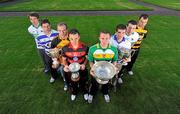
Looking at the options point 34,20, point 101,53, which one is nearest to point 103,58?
point 101,53

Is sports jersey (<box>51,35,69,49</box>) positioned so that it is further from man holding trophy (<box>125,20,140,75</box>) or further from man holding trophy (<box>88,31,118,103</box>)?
man holding trophy (<box>125,20,140,75</box>)

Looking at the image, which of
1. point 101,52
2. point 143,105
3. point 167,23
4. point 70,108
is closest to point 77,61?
point 101,52

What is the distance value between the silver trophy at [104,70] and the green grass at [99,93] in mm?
1155

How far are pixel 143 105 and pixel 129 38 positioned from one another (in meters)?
1.75

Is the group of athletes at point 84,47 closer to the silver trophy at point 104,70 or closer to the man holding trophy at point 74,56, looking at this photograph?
the man holding trophy at point 74,56

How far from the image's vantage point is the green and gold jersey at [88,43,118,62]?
4352mm

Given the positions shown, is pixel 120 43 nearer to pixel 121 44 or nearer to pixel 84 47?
pixel 121 44

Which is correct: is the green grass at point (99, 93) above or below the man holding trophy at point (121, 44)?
below

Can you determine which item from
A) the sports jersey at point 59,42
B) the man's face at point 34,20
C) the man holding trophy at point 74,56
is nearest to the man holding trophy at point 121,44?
the man holding trophy at point 74,56

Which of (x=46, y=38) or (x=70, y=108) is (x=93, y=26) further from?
(x=70, y=108)

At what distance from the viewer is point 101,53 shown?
4.36 metres

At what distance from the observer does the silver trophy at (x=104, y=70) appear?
4125mm

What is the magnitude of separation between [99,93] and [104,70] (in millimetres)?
1504

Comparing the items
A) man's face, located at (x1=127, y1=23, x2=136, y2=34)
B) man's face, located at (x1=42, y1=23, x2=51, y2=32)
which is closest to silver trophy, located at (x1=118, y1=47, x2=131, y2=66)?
man's face, located at (x1=127, y1=23, x2=136, y2=34)
